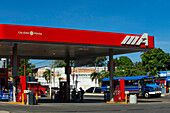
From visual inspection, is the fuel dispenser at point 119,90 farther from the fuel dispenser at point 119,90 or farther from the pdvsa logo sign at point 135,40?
the pdvsa logo sign at point 135,40

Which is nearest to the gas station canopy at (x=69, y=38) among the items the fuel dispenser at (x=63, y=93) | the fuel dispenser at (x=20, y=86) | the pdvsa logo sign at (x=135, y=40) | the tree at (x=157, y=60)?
the pdvsa logo sign at (x=135, y=40)

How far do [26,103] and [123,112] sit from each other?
10.7m

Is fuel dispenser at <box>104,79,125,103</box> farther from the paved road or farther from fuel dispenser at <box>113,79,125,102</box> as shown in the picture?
the paved road

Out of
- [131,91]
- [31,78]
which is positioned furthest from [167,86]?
[31,78]

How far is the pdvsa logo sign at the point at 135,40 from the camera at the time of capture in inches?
1123

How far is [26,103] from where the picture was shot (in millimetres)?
26516

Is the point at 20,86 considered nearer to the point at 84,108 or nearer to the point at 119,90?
the point at 84,108

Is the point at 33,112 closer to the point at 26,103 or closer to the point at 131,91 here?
the point at 26,103

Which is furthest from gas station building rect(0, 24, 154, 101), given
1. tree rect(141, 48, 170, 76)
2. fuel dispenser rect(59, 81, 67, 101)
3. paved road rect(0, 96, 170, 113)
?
tree rect(141, 48, 170, 76)

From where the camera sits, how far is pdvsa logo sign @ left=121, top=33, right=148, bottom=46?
2852 cm

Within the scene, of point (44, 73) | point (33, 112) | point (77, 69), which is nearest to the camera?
point (33, 112)

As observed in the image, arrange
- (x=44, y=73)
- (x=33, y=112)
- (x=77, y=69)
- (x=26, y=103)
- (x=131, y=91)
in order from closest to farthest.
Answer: (x=33, y=112)
(x=26, y=103)
(x=131, y=91)
(x=77, y=69)
(x=44, y=73)

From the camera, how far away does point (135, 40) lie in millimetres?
28984

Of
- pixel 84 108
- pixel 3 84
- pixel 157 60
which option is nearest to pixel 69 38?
pixel 84 108
